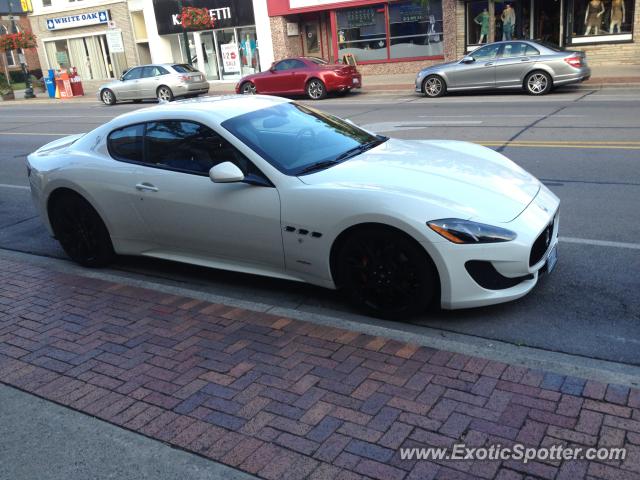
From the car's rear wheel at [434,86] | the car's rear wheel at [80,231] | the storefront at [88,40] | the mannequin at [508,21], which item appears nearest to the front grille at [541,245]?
the car's rear wheel at [80,231]

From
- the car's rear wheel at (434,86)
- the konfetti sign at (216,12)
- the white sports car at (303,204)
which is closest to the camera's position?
the white sports car at (303,204)

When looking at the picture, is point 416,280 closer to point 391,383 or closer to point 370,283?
point 370,283

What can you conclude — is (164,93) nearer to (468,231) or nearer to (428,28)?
(428,28)

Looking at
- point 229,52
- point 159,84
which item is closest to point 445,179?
point 159,84

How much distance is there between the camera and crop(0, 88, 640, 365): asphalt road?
4.32m

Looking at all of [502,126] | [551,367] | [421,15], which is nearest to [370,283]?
[551,367]

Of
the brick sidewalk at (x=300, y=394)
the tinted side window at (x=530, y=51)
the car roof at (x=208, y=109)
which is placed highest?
the car roof at (x=208, y=109)

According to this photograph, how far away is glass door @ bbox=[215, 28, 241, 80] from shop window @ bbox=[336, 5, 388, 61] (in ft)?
19.6

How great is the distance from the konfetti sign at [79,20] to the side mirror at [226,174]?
34477mm

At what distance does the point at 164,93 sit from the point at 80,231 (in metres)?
19.8

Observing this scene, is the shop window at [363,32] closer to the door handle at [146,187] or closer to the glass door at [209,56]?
the glass door at [209,56]

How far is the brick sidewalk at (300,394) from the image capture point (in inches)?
119

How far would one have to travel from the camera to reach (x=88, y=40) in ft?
123

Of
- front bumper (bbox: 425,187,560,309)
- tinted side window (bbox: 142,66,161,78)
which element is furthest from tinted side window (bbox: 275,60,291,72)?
front bumper (bbox: 425,187,560,309)
